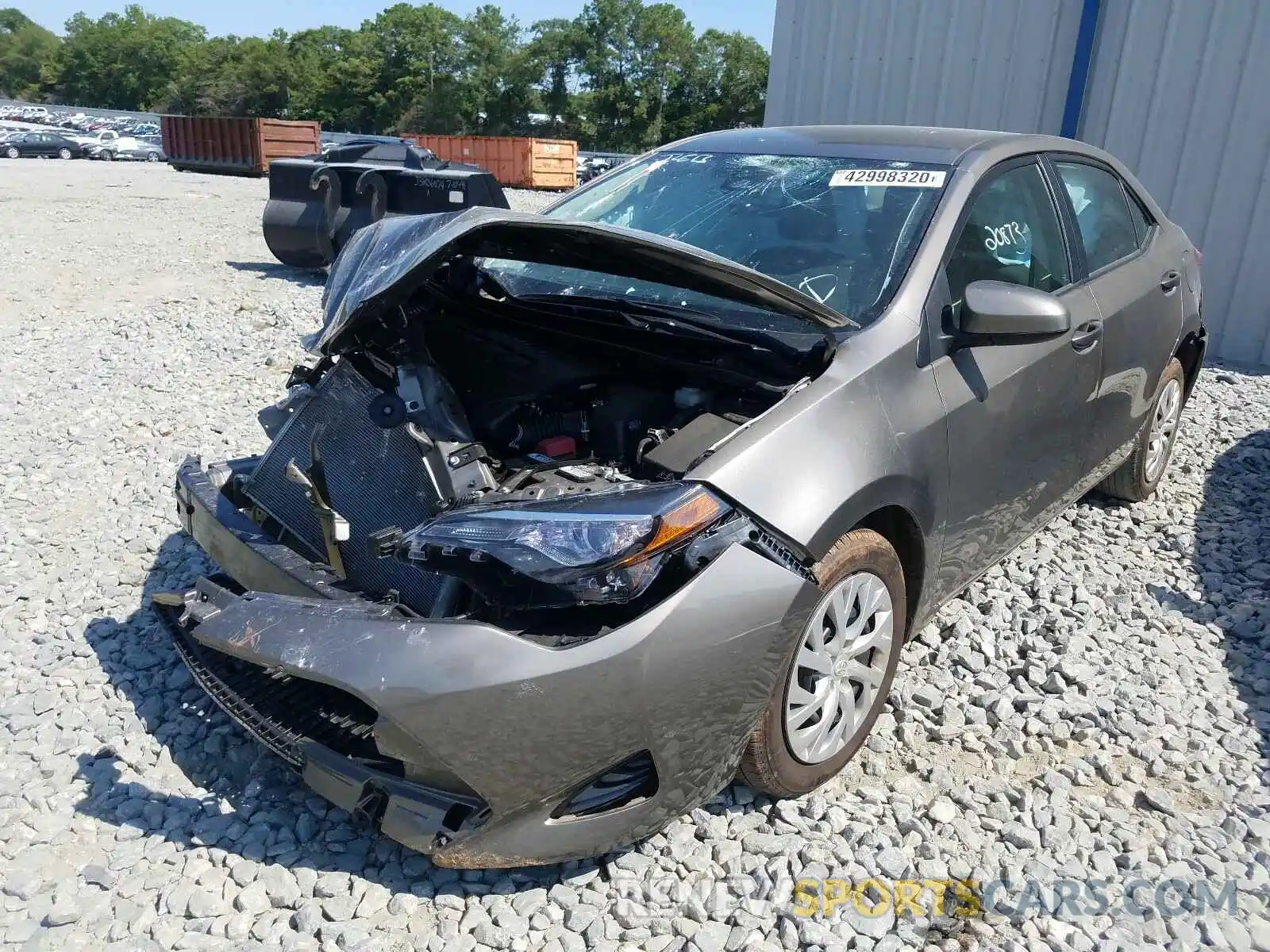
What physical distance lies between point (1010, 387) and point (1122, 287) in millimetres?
1172

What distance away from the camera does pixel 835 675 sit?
2.55m

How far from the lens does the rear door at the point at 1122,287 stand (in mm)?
3648

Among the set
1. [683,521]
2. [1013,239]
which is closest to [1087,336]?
[1013,239]

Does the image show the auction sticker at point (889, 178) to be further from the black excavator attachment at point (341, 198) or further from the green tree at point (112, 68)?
the green tree at point (112, 68)

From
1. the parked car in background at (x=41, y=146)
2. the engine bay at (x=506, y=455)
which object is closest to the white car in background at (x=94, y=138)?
the parked car in background at (x=41, y=146)

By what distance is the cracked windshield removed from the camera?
293cm

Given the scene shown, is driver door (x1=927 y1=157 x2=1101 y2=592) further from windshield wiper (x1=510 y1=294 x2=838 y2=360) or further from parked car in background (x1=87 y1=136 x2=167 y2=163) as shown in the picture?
parked car in background (x1=87 y1=136 x2=167 y2=163)

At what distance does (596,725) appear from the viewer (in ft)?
6.72

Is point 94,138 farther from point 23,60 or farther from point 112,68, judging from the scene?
point 23,60

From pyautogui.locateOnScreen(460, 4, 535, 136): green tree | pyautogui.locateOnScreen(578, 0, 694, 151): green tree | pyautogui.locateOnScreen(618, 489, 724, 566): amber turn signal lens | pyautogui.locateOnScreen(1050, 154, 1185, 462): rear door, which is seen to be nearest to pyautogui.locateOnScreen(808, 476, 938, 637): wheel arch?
pyautogui.locateOnScreen(618, 489, 724, 566): amber turn signal lens

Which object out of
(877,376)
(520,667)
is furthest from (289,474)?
(877,376)

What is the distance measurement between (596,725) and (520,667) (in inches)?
8.6

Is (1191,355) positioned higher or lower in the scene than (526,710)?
higher

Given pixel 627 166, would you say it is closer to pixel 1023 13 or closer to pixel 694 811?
pixel 694 811
